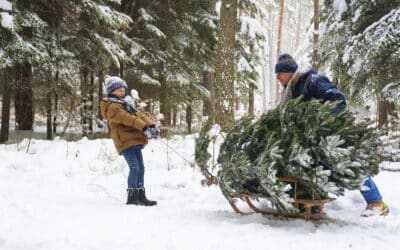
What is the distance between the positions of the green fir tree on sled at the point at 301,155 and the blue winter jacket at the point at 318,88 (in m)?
0.45

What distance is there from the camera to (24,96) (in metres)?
12.0

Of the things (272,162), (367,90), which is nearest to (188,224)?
(272,162)

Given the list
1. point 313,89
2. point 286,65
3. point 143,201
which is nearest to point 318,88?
point 313,89

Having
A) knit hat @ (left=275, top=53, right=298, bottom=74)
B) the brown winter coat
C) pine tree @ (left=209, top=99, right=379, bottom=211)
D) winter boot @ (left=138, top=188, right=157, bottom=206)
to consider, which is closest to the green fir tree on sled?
pine tree @ (left=209, top=99, right=379, bottom=211)

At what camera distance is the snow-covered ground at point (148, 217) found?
139 inches

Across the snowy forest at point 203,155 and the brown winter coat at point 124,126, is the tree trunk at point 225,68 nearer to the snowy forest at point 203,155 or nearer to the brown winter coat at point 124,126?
the snowy forest at point 203,155

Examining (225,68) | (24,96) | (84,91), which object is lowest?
(24,96)

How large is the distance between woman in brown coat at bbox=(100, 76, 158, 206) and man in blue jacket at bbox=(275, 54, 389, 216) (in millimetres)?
1810

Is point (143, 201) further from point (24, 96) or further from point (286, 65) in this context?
point (24, 96)

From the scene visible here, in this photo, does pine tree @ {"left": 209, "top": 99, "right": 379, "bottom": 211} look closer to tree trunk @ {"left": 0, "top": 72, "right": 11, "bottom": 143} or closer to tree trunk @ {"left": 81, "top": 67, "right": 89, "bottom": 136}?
tree trunk @ {"left": 81, "top": 67, "right": 89, "bottom": 136}

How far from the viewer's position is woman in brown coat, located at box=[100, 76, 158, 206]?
5.42 meters

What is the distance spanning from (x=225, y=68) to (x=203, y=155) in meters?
5.78

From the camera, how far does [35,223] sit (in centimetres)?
422

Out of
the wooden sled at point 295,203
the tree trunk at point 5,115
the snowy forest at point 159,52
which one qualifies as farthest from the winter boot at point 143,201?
the tree trunk at point 5,115
